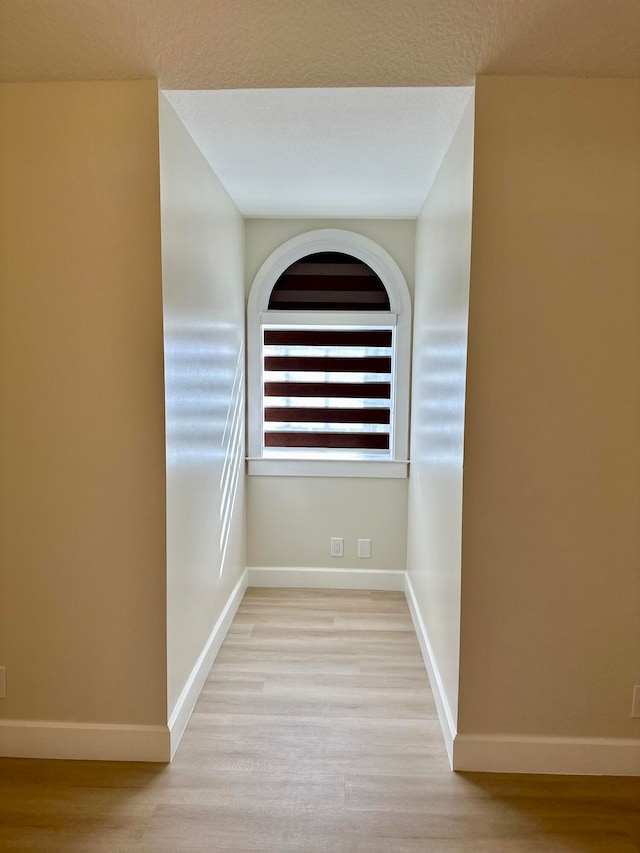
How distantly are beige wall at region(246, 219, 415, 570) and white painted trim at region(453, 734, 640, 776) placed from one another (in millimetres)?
1839

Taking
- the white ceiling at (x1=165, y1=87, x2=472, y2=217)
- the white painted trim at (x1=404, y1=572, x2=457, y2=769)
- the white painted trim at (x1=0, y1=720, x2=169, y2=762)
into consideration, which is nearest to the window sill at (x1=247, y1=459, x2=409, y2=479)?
the white painted trim at (x1=404, y1=572, x2=457, y2=769)

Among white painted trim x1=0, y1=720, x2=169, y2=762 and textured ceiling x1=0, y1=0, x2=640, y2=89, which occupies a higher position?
textured ceiling x1=0, y1=0, x2=640, y2=89

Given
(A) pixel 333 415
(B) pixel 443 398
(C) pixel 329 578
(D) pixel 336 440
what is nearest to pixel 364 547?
(C) pixel 329 578

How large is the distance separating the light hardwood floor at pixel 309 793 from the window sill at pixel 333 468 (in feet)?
4.81

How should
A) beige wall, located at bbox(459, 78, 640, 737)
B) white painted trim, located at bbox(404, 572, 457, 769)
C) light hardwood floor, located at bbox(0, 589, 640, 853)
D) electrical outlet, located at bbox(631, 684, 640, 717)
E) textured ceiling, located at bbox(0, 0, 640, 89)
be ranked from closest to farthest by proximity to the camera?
textured ceiling, located at bbox(0, 0, 640, 89) → light hardwood floor, located at bbox(0, 589, 640, 853) → beige wall, located at bbox(459, 78, 640, 737) → electrical outlet, located at bbox(631, 684, 640, 717) → white painted trim, located at bbox(404, 572, 457, 769)

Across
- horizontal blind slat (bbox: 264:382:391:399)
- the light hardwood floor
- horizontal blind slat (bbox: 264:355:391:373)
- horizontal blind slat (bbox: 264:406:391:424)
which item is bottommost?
the light hardwood floor

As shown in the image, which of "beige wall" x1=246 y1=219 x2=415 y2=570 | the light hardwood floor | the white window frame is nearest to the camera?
the light hardwood floor

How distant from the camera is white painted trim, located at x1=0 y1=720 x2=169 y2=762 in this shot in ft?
7.08

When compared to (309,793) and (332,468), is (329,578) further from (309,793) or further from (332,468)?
(309,793)

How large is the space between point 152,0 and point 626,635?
2.51 metres

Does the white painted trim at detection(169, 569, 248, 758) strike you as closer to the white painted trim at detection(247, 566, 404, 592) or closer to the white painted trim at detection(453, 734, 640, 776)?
Answer: the white painted trim at detection(247, 566, 404, 592)

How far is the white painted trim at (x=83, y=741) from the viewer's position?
7.08ft

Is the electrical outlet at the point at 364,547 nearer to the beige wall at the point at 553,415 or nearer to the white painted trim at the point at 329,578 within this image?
the white painted trim at the point at 329,578

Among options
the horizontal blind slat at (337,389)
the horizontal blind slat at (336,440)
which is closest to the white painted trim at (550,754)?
the horizontal blind slat at (336,440)
